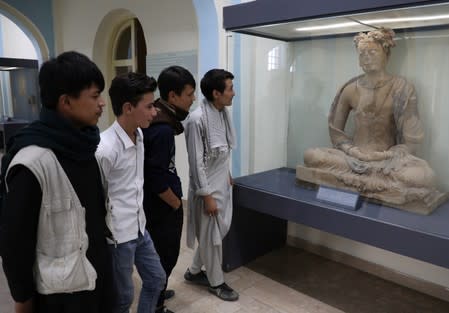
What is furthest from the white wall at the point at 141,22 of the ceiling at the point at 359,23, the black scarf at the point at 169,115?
the black scarf at the point at 169,115

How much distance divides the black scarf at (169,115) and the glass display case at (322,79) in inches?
37.6

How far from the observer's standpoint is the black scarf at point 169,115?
2020 mm

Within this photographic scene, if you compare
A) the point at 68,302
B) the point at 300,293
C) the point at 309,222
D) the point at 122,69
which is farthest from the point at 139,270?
the point at 122,69

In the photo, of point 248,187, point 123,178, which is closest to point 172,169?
point 123,178

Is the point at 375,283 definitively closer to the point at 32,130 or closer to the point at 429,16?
the point at 429,16

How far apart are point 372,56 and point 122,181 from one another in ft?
6.23

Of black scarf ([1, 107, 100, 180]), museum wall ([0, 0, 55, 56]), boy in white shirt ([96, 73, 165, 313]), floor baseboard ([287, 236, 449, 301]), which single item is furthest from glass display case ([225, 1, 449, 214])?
museum wall ([0, 0, 55, 56])

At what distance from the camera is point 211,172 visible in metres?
2.56

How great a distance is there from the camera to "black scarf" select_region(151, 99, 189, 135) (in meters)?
2.02

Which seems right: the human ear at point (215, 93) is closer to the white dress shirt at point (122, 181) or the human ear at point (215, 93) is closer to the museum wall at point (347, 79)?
the white dress shirt at point (122, 181)

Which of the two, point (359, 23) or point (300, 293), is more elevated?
point (359, 23)

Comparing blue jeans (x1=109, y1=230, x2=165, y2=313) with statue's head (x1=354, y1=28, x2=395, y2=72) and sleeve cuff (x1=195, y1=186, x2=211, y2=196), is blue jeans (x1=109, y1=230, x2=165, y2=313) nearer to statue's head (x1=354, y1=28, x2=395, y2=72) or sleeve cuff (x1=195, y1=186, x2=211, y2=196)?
sleeve cuff (x1=195, y1=186, x2=211, y2=196)

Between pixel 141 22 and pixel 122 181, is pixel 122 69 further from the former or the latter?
pixel 122 181

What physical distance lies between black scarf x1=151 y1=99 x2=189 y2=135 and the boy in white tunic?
274mm
